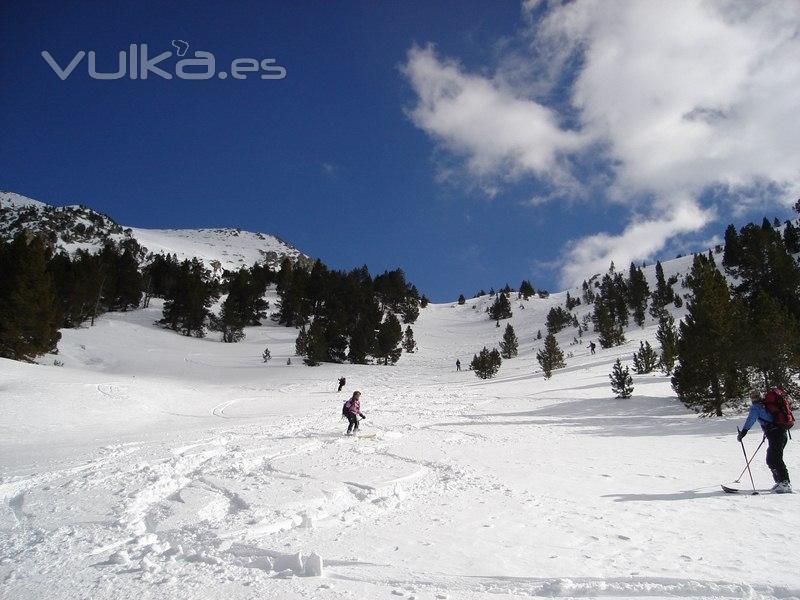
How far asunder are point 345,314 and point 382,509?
2044 inches

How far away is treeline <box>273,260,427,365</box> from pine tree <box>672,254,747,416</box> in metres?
32.3

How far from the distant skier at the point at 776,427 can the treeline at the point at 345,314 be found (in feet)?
124

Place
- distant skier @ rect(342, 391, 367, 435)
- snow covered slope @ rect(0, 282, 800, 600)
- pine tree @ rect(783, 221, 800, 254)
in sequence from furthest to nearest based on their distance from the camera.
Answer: pine tree @ rect(783, 221, 800, 254) < distant skier @ rect(342, 391, 367, 435) < snow covered slope @ rect(0, 282, 800, 600)

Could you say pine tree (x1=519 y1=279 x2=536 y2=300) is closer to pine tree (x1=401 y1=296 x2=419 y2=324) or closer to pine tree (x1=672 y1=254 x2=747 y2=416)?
pine tree (x1=401 y1=296 x2=419 y2=324)

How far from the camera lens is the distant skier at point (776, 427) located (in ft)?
22.4

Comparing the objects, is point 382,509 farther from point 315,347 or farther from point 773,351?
point 315,347

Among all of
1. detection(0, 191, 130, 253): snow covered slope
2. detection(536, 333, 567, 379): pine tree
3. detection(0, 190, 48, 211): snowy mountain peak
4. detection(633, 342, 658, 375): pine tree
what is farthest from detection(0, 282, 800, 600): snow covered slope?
detection(0, 190, 48, 211): snowy mountain peak

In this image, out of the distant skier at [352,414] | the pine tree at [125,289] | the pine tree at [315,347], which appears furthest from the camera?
the pine tree at [125,289]

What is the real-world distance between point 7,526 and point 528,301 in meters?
115

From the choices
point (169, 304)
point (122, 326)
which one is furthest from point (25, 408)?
point (169, 304)

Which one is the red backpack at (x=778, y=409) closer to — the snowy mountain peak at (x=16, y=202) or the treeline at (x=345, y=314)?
the treeline at (x=345, y=314)

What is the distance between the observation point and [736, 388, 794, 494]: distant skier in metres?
6.81

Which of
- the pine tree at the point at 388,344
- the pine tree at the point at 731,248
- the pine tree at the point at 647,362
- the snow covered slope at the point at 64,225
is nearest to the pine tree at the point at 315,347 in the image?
the pine tree at the point at 388,344

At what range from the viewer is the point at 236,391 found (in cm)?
2705
